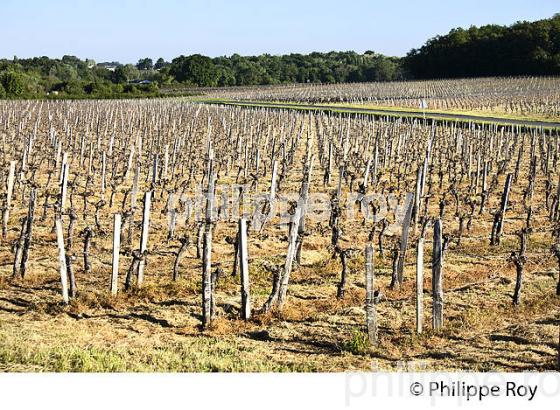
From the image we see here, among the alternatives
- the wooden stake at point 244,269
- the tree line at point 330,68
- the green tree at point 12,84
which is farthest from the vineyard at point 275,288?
the tree line at point 330,68

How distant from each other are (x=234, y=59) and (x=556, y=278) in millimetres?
120180

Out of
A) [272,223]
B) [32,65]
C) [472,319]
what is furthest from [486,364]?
[32,65]

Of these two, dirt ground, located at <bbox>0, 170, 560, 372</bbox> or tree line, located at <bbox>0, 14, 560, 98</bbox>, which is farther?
tree line, located at <bbox>0, 14, 560, 98</bbox>

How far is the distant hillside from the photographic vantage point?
244 ft

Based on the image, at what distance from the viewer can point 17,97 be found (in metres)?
61.4

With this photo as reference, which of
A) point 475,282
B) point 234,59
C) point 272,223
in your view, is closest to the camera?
point 475,282

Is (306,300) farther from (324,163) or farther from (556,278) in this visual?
(324,163)

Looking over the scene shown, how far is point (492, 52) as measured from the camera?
266ft

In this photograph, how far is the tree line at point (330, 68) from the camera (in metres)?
72.2

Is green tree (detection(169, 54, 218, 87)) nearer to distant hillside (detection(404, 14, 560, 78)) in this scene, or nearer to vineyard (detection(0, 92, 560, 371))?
distant hillside (detection(404, 14, 560, 78))

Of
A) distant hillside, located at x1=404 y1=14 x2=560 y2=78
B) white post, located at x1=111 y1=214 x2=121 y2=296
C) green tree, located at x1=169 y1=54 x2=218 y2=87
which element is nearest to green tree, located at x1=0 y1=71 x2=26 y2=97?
green tree, located at x1=169 y1=54 x2=218 y2=87

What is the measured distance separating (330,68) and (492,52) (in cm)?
3865

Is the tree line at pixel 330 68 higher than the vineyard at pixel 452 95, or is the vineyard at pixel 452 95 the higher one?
the tree line at pixel 330 68

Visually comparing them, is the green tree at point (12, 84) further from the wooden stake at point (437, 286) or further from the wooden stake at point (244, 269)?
the wooden stake at point (437, 286)
